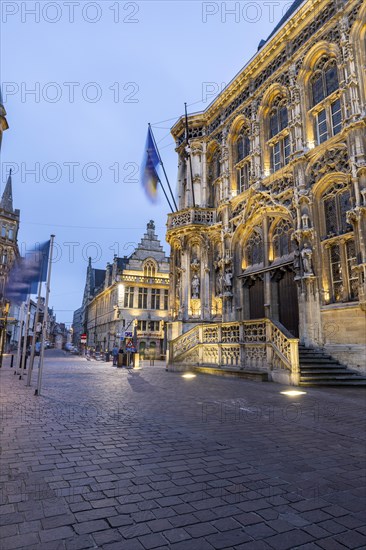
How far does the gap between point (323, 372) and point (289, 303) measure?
5.58m

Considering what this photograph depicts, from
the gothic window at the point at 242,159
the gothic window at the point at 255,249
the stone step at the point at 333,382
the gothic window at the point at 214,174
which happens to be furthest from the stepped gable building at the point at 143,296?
the stone step at the point at 333,382

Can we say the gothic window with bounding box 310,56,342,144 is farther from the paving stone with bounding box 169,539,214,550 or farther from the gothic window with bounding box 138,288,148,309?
the gothic window with bounding box 138,288,148,309

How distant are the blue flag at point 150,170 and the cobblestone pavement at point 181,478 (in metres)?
17.4

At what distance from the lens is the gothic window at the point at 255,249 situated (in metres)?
20.1

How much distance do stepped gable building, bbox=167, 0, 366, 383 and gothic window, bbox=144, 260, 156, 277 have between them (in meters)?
22.8

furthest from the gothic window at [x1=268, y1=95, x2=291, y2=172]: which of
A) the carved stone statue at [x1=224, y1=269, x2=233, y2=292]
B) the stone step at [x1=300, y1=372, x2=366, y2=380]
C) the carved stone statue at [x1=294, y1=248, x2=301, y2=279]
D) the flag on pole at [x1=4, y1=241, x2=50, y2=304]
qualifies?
the flag on pole at [x1=4, y1=241, x2=50, y2=304]

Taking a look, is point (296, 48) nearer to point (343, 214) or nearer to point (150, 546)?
point (343, 214)

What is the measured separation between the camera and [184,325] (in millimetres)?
22234

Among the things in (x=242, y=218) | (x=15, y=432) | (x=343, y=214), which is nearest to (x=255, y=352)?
(x=343, y=214)

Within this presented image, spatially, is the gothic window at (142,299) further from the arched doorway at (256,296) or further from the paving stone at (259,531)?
the paving stone at (259,531)

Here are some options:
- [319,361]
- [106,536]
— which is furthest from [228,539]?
[319,361]

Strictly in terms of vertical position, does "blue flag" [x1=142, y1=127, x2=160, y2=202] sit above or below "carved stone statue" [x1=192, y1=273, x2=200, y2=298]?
above

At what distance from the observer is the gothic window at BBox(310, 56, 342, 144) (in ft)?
54.0

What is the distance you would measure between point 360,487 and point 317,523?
1.08 meters
